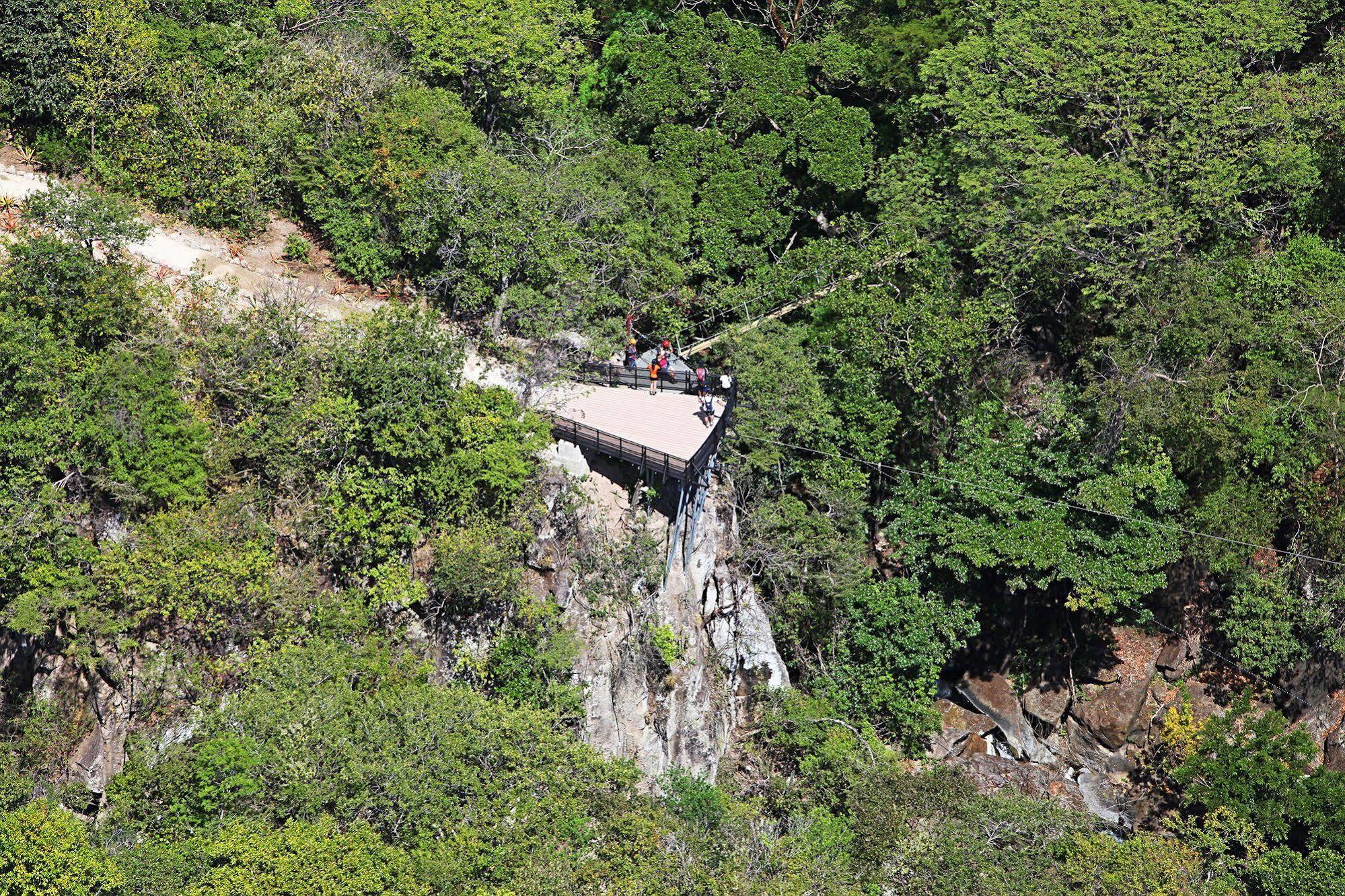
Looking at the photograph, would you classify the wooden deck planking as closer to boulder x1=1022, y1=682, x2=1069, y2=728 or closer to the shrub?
the shrub

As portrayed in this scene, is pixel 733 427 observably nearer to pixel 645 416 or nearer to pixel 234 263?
pixel 645 416

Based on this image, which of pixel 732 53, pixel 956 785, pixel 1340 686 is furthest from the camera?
pixel 732 53

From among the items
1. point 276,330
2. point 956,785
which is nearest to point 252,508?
point 276,330

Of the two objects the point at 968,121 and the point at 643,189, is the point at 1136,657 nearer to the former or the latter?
the point at 968,121

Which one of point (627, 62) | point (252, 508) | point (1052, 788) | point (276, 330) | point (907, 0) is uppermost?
point (907, 0)

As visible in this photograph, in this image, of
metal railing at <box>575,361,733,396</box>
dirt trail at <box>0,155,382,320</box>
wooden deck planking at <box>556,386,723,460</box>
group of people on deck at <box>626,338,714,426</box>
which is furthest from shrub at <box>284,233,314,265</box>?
group of people on deck at <box>626,338,714,426</box>

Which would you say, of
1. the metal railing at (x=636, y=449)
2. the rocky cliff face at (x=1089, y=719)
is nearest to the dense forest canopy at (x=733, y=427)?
the rocky cliff face at (x=1089, y=719)

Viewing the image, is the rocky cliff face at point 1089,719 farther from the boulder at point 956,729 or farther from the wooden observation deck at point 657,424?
the wooden observation deck at point 657,424

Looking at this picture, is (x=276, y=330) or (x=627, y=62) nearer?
(x=276, y=330)
